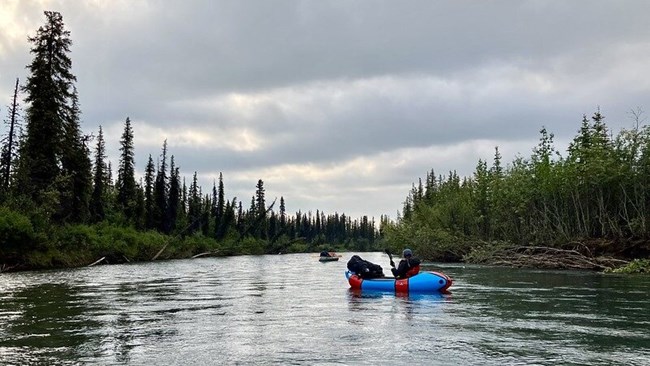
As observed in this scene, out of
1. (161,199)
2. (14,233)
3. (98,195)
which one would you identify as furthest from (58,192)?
(161,199)

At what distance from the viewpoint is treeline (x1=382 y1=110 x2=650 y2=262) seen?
41250 millimetres

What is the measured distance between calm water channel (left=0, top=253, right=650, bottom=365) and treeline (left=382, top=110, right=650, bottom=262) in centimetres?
1871

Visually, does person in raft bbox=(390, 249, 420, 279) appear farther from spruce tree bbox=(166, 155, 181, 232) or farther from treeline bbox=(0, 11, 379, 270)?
spruce tree bbox=(166, 155, 181, 232)

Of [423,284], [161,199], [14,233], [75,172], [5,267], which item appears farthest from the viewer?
[161,199]

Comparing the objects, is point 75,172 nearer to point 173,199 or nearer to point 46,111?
point 46,111

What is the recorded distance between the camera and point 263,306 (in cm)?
1967

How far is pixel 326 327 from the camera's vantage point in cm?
1490

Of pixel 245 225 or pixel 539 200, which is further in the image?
pixel 245 225

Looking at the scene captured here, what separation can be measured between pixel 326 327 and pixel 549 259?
103 feet

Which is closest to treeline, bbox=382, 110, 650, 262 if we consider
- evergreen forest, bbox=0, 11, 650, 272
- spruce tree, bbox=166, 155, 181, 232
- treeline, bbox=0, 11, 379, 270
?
evergreen forest, bbox=0, 11, 650, 272

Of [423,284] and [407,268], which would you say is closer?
[423,284]

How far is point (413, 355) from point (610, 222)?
1412 inches

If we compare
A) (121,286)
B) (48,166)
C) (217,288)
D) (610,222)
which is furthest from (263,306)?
(48,166)

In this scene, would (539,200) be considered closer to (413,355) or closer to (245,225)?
(413,355)
